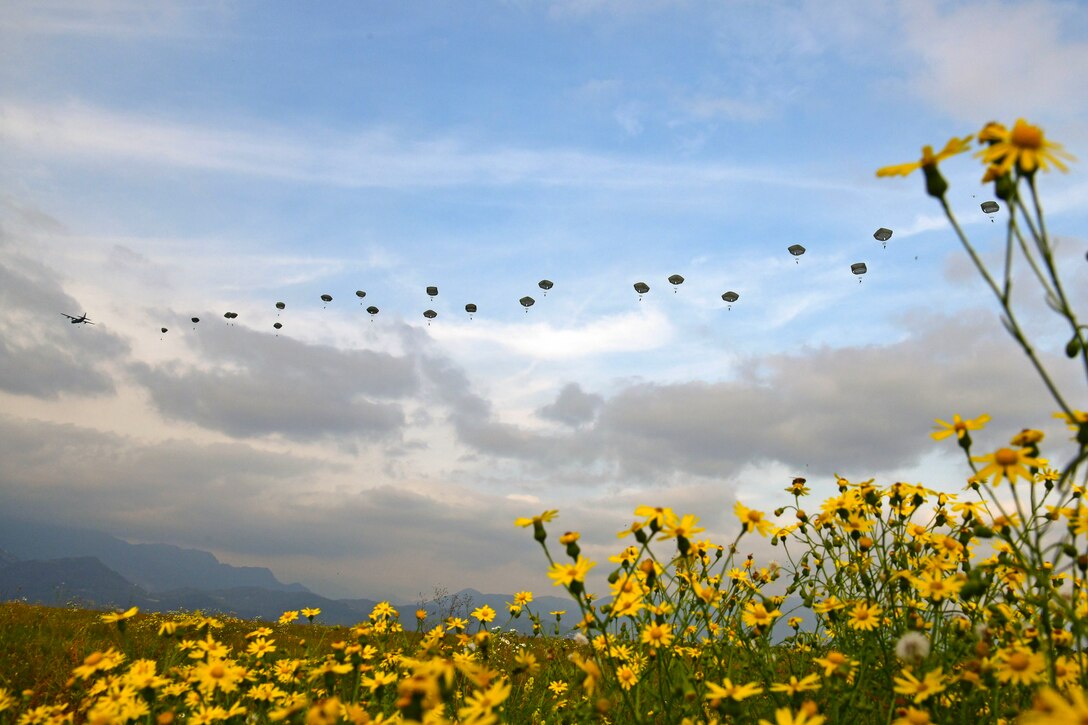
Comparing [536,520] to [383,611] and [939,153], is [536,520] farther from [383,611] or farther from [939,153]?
[383,611]

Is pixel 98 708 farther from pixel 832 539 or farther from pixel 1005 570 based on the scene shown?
pixel 1005 570

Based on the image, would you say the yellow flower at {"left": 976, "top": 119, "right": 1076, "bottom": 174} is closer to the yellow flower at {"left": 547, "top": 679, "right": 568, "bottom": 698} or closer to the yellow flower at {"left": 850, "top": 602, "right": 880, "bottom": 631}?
the yellow flower at {"left": 850, "top": 602, "right": 880, "bottom": 631}

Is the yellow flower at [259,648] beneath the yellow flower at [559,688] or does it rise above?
above

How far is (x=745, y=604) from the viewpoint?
4793 mm

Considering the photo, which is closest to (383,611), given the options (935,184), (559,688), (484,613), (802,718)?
(484,613)

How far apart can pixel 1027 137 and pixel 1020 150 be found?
0.21 feet

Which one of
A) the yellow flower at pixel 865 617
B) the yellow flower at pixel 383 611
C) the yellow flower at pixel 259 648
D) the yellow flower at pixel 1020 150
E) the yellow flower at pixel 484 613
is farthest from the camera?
the yellow flower at pixel 484 613

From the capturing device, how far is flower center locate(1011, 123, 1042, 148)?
2145 millimetres

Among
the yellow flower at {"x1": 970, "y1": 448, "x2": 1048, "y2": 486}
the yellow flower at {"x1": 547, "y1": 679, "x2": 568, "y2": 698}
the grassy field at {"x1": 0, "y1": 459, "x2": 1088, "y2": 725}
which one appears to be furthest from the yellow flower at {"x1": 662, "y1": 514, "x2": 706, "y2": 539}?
the yellow flower at {"x1": 547, "y1": 679, "x2": 568, "y2": 698}

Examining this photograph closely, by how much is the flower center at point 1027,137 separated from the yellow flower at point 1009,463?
123 centimetres

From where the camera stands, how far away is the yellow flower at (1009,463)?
2.64m

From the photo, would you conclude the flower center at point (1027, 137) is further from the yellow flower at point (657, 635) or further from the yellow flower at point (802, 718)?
the yellow flower at point (657, 635)

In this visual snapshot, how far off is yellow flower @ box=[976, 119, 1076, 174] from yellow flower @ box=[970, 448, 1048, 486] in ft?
3.77

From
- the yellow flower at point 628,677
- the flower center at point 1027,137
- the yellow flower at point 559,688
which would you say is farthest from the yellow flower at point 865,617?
the flower center at point 1027,137
